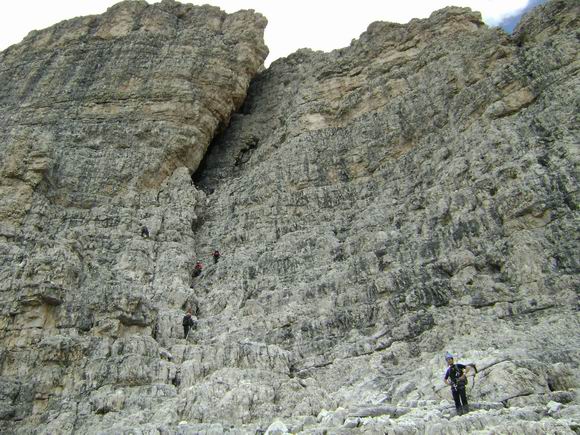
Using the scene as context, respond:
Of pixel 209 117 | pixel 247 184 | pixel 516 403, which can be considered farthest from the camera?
pixel 209 117


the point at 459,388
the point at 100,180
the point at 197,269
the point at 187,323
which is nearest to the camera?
the point at 459,388

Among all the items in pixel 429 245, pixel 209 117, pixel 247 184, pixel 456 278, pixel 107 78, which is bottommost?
pixel 456 278

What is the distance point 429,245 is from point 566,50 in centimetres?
1128

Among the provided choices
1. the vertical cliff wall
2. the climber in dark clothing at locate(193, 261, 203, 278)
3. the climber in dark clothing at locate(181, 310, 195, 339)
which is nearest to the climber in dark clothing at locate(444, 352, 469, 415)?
the vertical cliff wall

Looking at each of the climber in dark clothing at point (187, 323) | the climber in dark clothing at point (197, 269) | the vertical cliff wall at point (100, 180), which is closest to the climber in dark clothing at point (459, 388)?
the vertical cliff wall at point (100, 180)

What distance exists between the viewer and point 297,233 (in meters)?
27.5

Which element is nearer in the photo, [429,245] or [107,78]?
[429,245]

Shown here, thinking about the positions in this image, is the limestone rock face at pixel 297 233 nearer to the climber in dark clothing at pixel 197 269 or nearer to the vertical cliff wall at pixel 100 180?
the vertical cliff wall at pixel 100 180

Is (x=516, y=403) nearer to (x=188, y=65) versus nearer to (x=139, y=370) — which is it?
(x=139, y=370)

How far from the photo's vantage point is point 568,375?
1379 cm

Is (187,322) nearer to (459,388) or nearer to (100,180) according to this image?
(100,180)

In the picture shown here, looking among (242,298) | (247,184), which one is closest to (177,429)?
(242,298)

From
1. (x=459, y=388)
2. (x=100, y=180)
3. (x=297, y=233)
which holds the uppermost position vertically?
(x=100, y=180)

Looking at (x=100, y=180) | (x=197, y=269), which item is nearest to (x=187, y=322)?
(x=197, y=269)
